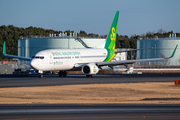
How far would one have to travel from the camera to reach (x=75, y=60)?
169 feet

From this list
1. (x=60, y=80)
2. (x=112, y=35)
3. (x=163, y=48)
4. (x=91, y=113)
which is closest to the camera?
(x=91, y=113)

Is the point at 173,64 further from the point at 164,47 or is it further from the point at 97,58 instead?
the point at 97,58

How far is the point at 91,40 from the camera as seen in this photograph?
8900 centimetres

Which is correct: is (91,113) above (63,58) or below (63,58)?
below

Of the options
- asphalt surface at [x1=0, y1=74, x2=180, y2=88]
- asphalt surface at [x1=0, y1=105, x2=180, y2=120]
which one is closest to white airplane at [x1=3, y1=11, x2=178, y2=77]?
asphalt surface at [x1=0, y1=74, x2=180, y2=88]

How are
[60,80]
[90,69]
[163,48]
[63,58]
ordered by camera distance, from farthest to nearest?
[163,48] → [63,58] → [90,69] → [60,80]

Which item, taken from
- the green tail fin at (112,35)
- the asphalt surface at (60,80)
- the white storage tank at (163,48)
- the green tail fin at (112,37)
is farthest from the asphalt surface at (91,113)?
the white storage tank at (163,48)

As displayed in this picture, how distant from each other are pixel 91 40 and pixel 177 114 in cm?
7281

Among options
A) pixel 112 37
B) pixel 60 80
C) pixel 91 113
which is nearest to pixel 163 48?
pixel 112 37

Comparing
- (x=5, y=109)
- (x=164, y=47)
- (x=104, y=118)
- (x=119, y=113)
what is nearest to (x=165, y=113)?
(x=119, y=113)

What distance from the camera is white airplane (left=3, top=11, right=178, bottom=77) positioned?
154 ft

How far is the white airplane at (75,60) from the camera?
46844 mm

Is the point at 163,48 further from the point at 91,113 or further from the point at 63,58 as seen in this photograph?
the point at 91,113

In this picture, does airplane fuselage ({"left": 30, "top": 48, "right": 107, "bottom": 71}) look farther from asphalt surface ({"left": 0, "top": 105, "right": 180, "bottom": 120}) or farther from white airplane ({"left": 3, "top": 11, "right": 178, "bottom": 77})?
asphalt surface ({"left": 0, "top": 105, "right": 180, "bottom": 120})
